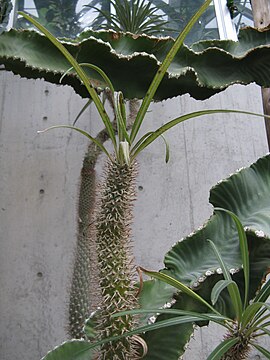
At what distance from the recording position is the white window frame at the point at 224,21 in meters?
2.88

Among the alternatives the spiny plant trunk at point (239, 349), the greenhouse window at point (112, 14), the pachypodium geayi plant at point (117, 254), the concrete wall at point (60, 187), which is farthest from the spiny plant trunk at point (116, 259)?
the greenhouse window at point (112, 14)

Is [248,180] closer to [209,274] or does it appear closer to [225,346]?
[209,274]

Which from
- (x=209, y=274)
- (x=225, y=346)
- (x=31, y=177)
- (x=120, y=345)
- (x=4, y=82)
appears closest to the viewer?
(x=225, y=346)

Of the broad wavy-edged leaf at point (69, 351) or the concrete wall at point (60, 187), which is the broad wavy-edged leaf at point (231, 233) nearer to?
the broad wavy-edged leaf at point (69, 351)

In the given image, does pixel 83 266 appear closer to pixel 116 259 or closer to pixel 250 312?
pixel 116 259

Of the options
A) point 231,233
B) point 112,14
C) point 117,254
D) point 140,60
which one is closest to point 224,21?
point 112,14

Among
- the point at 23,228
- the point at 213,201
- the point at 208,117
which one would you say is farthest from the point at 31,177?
the point at 213,201

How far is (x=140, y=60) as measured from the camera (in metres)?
1.49

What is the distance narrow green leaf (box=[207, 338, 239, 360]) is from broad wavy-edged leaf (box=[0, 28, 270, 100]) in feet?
3.01

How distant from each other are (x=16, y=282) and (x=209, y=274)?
1.48 meters

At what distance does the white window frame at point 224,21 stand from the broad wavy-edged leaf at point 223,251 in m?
1.82

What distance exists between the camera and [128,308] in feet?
3.22

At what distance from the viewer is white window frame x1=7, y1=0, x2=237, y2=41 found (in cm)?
288

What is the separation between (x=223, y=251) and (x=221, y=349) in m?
0.41
